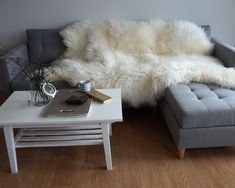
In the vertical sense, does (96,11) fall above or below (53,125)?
above

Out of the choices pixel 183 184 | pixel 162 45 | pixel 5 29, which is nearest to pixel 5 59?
pixel 5 29

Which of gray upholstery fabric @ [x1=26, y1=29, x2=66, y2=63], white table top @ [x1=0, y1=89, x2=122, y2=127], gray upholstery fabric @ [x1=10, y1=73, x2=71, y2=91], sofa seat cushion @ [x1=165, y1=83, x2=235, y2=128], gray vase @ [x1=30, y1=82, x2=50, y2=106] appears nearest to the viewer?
white table top @ [x1=0, y1=89, x2=122, y2=127]

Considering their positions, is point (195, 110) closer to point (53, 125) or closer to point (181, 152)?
point (181, 152)

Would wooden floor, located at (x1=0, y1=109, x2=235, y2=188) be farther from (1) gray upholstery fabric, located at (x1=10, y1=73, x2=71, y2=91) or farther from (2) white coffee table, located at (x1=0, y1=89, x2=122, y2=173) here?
(1) gray upholstery fabric, located at (x1=10, y1=73, x2=71, y2=91)

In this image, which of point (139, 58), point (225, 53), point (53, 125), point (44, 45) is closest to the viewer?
point (53, 125)

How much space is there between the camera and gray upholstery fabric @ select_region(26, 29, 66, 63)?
2992 millimetres

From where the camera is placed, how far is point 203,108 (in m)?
1.83

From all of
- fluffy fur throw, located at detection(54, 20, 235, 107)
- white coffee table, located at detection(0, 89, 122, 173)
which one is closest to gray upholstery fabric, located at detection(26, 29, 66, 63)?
fluffy fur throw, located at detection(54, 20, 235, 107)

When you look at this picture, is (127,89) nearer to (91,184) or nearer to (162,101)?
(162,101)

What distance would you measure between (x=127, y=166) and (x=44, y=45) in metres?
1.75

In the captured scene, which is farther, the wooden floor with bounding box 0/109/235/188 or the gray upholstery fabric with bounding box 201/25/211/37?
the gray upholstery fabric with bounding box 201/25/211/37

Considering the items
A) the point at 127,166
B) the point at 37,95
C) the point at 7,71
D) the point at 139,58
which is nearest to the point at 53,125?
the point at 37,95

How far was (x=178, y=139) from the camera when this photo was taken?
1884 mm

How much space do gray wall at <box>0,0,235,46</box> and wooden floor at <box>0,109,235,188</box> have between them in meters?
1.48
